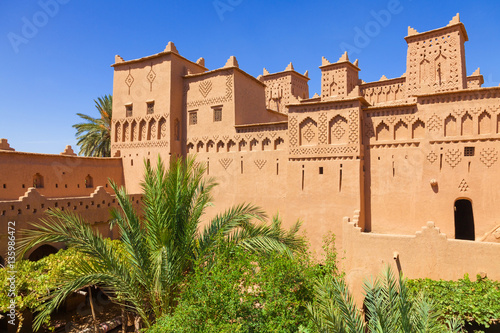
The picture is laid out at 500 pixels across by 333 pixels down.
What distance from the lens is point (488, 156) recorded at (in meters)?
12.7

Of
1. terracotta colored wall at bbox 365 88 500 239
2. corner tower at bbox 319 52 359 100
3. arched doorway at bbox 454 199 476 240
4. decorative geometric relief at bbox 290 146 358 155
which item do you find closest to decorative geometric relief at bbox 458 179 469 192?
terracotta colored wall at bbox 365 88 500 239

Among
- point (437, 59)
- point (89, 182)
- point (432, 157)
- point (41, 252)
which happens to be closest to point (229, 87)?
→ point (89, 182)

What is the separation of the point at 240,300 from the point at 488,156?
35.4 feet

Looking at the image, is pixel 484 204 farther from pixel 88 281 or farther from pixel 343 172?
pixel 88 281

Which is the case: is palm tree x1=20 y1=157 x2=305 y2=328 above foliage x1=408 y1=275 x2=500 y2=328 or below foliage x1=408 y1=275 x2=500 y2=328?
above

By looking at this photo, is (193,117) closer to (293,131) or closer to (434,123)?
(293,131)

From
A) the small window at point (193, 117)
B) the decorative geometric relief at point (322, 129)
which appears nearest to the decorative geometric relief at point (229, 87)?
the small window at point (193, 117)

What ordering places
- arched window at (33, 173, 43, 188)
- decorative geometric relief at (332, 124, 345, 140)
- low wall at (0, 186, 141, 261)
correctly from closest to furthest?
low wall at (0, 186, 141, 261)
decorative geometric relief at (332, 124, 345, 140)
arched window at (33, 173, 43, 188)

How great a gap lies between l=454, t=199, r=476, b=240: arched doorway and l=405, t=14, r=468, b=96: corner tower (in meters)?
5.55

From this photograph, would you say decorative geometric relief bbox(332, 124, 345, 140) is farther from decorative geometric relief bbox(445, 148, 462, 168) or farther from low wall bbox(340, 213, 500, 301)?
decorative geometric relief bbox(445, 148, 462, 168)

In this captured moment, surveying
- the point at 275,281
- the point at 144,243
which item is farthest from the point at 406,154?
the point at 144,243

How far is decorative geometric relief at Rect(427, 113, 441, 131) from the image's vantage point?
43.9 feet

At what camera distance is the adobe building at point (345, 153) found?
1248 centimetres

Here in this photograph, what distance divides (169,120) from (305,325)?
13035 mm
